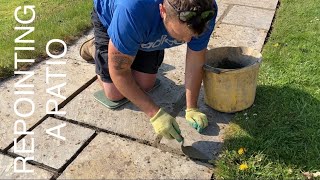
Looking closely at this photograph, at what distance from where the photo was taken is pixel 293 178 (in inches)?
93.8

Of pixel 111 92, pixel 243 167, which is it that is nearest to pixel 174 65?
pixel 111 92

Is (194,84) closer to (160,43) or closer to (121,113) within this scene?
(160,43)

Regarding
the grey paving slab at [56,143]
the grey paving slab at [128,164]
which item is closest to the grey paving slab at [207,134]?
the grey paving slab at [128,164]

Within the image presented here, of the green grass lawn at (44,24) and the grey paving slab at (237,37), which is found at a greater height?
the grey paving slab at (237,37)

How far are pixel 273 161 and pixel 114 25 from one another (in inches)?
50.2

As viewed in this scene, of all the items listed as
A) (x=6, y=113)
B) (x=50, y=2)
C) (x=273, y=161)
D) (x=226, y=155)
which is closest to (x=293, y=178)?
(x=273, y=161)

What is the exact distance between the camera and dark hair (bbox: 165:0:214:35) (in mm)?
2090

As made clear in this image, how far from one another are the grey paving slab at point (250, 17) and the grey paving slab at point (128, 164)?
2210 millimetres

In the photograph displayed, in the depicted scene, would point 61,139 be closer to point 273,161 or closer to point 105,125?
point 105,125

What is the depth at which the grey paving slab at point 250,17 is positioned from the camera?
4316mm

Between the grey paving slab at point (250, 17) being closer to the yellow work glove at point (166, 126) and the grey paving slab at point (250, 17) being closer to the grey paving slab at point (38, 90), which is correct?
the grey paving slab at point (38, 90)

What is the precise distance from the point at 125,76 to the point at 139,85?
68 centimetres

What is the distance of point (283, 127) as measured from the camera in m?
2.76

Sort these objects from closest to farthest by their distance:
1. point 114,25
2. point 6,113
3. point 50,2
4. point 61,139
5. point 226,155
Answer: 1. point 114,25
2. point 226,155
3. point 61,139
4. point 6,113
5. point 50,2
